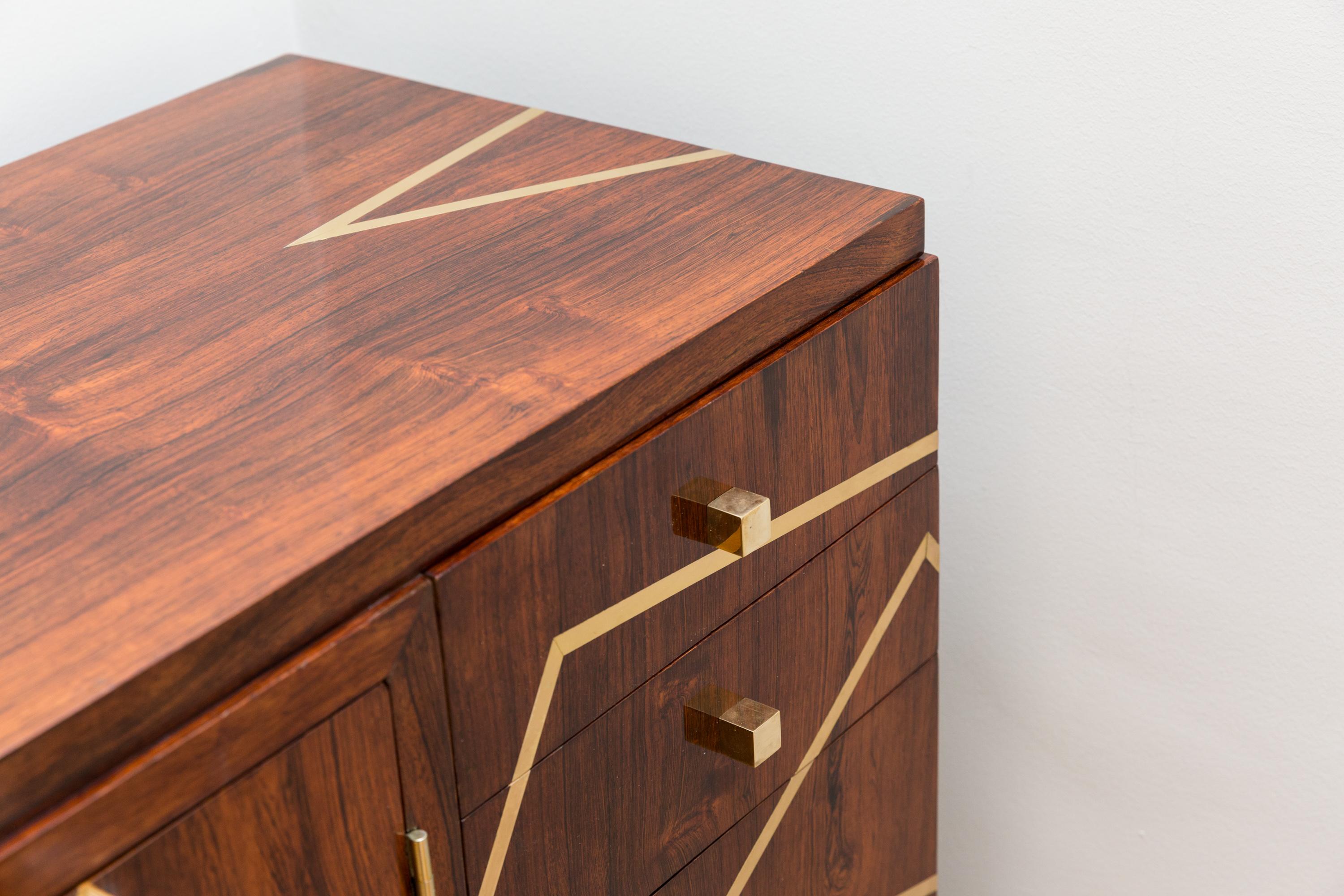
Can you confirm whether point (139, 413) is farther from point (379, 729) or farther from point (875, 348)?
point (875, 348)

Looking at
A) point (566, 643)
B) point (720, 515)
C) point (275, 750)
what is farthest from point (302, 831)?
point (720, 515)

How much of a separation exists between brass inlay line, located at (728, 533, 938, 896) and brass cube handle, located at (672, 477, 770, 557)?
171mm

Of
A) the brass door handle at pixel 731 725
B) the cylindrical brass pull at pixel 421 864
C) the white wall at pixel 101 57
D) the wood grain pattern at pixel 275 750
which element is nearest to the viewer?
the wood grain pattern at pixel 275 750

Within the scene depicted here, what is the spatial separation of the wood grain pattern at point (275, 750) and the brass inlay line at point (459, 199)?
30 cm

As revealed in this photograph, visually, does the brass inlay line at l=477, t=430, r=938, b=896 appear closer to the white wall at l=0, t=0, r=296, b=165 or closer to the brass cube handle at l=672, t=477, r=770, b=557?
the brass cube handle at l=672, t=477, r=770, b=557

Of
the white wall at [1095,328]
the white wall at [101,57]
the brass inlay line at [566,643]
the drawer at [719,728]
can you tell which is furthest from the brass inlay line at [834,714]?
the white wall at [101,57]

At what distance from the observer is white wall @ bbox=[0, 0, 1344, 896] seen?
0.91 m

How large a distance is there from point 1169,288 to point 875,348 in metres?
0.31

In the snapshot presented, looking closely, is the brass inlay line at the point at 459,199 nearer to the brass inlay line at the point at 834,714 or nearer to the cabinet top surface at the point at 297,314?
the cabinet top surface at the point at 297,314

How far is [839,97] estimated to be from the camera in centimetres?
103

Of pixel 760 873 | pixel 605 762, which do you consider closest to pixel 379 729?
pixel 605 762

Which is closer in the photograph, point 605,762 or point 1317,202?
point 605,762

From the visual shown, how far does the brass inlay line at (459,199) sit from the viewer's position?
2.57ft

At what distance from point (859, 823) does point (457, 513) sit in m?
0.43
